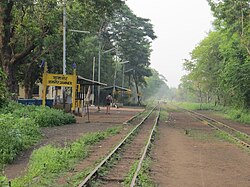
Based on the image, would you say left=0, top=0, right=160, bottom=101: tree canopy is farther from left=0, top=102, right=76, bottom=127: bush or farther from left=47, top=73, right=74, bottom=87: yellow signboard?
left=0, top=102, right=76, bottom=127: bush

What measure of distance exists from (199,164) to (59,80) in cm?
1630

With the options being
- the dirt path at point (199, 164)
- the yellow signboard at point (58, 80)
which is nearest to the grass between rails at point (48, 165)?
the dirt path at point (199, 164)

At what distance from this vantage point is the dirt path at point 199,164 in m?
9.26

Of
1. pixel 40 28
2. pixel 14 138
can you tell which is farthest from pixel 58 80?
pixel 14 138

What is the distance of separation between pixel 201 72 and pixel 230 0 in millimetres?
35827

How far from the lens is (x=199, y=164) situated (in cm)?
1151

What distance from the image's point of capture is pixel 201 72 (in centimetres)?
6775

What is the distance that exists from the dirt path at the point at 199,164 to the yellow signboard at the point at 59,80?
1096 centimetres

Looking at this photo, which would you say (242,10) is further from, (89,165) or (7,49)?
(89,165)

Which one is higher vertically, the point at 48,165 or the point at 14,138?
the point at 14,138

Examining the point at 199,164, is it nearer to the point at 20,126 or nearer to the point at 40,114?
the point at 20,126

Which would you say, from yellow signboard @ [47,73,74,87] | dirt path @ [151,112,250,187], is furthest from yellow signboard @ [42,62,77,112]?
dirt path @ [151,112,250,187]

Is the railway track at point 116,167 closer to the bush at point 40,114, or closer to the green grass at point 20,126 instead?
the green grass at point 20,126

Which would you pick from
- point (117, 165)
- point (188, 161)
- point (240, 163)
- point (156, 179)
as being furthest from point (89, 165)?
point (240, 163)
